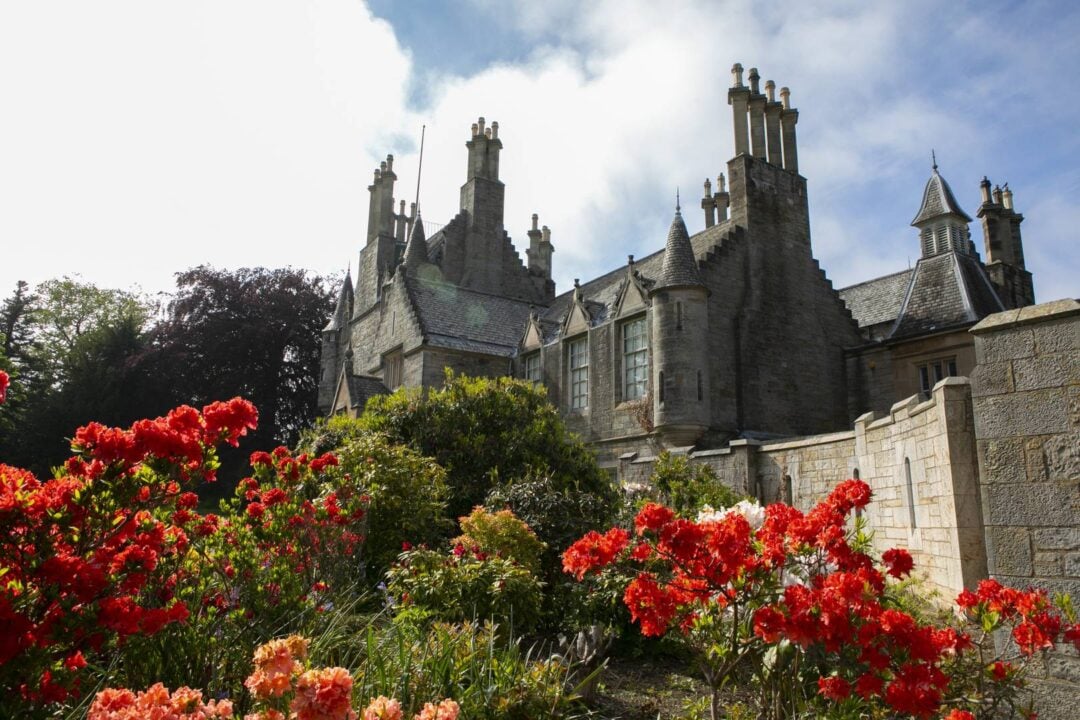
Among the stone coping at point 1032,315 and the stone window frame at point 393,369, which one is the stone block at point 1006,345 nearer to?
the stone coping at point 1032,315

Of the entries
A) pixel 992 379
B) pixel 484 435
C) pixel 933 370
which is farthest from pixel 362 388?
pixel 992 379

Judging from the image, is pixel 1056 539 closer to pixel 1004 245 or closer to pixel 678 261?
pixel 678 261

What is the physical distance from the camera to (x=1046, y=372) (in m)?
5.32

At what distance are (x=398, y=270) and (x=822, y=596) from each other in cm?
2684

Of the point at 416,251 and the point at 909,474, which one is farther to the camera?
the point at 416,251

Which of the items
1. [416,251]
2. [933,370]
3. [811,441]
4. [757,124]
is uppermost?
[757,124]

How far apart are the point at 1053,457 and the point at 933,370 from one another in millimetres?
A: 17889

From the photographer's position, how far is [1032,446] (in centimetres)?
530

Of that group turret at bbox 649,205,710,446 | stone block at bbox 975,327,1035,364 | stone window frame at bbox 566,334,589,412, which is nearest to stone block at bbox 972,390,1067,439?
stone block at bbox 975,327,1035,364

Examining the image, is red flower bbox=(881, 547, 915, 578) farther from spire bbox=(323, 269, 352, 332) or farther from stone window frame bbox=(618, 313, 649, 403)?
spire bbox=(323, 269, 352, 332)

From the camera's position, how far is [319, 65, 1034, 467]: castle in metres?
20.9

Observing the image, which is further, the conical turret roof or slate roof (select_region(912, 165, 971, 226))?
the conical turret roof

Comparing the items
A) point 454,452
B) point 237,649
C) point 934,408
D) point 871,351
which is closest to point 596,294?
point 871,351

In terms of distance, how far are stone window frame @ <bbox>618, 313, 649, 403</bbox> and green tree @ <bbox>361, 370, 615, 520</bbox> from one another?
28.3ft
